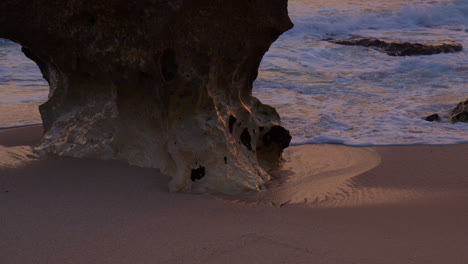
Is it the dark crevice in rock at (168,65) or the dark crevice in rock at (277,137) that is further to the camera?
the dark crevice in rock at (277,137)

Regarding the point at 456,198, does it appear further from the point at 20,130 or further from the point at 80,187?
the point at 20,130

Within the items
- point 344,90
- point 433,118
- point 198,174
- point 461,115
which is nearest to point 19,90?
point 344,90

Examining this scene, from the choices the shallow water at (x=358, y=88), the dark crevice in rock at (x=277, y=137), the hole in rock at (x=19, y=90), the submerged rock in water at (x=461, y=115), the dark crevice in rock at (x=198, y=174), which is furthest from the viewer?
the submerged rock in water at (x=461, y=115)

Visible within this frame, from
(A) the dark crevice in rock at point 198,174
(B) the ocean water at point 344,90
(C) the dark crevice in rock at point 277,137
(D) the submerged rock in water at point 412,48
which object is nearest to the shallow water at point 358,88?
(B) the ocean water at point 344,90

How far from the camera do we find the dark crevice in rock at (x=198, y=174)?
10.9 ft

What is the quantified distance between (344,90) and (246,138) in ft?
13.5

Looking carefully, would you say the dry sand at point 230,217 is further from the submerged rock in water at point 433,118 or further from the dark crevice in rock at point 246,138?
the submerged rock in water at point 433,118

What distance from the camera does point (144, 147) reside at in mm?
3670

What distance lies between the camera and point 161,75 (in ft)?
11.2

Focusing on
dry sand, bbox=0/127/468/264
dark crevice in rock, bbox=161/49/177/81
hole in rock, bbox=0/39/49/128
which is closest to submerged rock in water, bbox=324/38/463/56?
hole in rock, bbox=0/39/49/128

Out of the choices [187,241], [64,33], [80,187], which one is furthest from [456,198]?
[64,33]

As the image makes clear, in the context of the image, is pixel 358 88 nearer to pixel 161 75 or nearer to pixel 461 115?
pixel 461 115

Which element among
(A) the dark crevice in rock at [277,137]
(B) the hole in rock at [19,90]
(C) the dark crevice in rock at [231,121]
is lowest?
(B) the hole in rock at [19,90]

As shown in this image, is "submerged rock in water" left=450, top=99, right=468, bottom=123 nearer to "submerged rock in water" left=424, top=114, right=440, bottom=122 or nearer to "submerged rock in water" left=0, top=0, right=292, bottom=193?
"submerged rock in water" left=424, top=114, right=440, bottom=122
